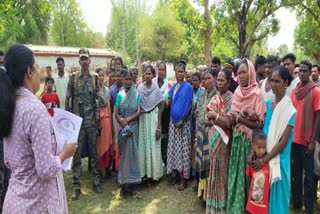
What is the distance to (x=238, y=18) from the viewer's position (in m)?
14.3

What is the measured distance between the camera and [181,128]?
517cm

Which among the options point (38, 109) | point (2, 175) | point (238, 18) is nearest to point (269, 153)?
point (38, 109)

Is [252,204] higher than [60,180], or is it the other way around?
[60,180]

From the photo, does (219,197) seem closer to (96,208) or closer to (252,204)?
(252,204)

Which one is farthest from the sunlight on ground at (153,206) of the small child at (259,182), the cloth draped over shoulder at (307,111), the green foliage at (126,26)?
the green foliage at (126,26)

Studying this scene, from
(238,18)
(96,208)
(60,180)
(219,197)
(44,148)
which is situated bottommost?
(96,208)

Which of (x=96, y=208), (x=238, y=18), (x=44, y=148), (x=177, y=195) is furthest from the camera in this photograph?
(x=238, y=18)

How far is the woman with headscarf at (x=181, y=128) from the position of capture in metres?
5.06

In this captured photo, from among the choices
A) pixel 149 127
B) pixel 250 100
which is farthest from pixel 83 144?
pixel 250 100

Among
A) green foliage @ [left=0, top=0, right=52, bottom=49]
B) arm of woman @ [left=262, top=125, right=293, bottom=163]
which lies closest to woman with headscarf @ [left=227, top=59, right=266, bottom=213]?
arm of woman @ [left=262, top=125, right=293, bottom=163]

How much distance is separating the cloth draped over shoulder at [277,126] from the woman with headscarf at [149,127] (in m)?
2.49

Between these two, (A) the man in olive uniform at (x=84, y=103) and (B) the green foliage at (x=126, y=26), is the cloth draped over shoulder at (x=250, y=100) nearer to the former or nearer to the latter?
(A) the man in olive uniform at (x=84, y=103)

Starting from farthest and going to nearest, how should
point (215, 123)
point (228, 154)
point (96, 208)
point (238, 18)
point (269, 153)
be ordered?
point (238, 18), point (96, 208), point (228, 154), point (215, 123), point (269, 153)

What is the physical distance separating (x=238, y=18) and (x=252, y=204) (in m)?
12.6
